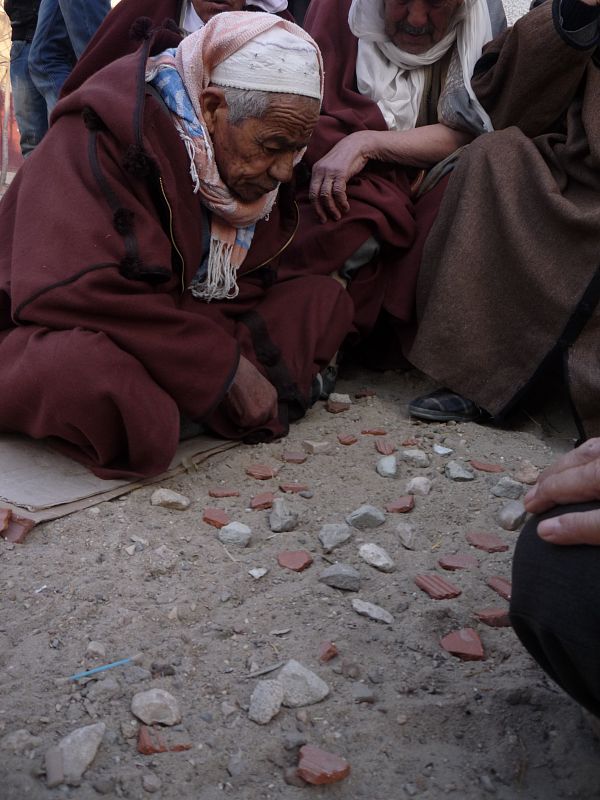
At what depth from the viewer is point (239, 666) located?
6.29 ft

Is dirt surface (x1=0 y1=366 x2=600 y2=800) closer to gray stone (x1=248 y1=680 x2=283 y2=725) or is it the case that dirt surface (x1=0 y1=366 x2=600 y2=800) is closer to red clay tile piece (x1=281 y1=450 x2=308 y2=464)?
gray stone (x1=248 y1=680 x2=283 y2=725)

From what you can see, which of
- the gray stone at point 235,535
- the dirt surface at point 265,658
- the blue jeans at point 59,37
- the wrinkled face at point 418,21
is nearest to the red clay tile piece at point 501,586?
the dirt surface at point 265,658

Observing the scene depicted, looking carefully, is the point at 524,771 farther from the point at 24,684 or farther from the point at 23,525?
the point at 23,525

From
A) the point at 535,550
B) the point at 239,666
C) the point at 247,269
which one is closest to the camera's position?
the point at 535,550

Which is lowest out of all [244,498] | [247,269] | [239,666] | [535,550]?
[244,498]

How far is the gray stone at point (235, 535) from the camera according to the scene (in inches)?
95.7

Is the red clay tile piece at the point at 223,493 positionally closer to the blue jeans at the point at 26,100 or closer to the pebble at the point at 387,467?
the pebble at the point at 387,467

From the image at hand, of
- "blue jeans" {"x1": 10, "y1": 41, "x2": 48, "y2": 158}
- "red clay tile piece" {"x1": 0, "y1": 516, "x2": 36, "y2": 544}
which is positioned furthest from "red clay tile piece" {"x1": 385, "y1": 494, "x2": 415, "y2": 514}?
"blue jeans" {"x1": 10, "y1": 41, "x2": 48, "y2": 158}

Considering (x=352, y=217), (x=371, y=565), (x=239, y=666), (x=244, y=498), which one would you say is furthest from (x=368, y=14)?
(x=239, y=666)

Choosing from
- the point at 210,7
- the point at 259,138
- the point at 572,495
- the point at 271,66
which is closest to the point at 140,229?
the point at 259,138

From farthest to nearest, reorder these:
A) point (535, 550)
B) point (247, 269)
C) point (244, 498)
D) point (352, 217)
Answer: point (352, 217), point (247, 269), point (244, 498), point (535, 550)

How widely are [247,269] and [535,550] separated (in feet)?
7.03

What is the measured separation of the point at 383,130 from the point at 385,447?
1520 mm

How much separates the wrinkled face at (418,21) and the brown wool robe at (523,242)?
10.0 inches
